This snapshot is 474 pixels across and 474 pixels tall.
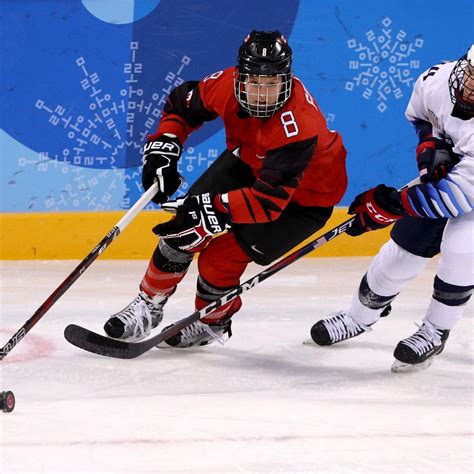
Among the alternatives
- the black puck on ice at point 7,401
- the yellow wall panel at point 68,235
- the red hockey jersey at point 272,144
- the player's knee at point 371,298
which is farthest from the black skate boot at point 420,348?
the yellow wall panel at point 68,235

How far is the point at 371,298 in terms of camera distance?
3.21 m

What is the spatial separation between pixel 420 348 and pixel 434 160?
510mm

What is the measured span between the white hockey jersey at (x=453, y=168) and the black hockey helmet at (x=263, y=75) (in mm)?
436

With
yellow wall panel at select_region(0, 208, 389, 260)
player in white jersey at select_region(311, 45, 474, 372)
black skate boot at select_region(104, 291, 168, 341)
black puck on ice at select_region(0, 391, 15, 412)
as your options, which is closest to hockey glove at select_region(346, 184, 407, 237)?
player in white jersey at select_region(311, 45, 474, 372)

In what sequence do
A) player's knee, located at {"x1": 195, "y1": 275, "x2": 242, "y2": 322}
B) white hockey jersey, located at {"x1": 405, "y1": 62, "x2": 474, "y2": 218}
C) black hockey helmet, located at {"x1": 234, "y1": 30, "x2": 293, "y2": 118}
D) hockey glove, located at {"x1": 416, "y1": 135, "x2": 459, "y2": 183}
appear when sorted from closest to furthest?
black hockey helmet, located at {"x1": 234, "y1": 30, "x2": 293, "y2": 118} < white hockey jersey, located at {"x1": 405, "y1": 62, "x2": 474, "y2": 218} < hockey glove, located at {"x1": 416, "y1": 135, "x2": 459, "y2": 183} < player's knee, located at {"x1": 195, "y1": 275, "x2": 242, "y2": 322}

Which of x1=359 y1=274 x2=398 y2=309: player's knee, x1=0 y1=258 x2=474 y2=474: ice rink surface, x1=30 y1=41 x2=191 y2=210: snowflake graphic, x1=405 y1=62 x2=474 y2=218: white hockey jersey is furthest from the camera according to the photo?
x1=30 y1=41 x2=191 y2=210: snowflake graphic

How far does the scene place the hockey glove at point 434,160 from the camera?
2979 millimetres

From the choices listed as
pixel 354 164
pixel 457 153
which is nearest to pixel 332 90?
pixel 354 164

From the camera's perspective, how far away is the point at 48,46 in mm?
4152

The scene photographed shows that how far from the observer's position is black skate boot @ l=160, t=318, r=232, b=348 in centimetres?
317

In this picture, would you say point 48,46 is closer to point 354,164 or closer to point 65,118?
point 65,118

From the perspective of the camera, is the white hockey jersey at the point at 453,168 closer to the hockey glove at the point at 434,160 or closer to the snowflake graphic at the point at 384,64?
the hockey glove at the point at 434,160

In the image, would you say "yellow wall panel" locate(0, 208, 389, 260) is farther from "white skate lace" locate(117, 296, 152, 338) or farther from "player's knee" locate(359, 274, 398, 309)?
"player's knee" locate(359, 274, 398, 309)

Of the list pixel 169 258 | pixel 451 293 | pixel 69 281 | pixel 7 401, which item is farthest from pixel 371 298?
pixel 7 401
